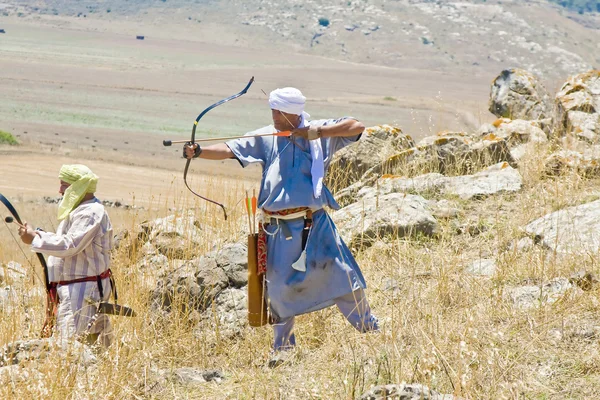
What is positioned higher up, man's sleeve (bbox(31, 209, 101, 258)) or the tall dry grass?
man's sleeve (bbox(31, 209, 101, 258))

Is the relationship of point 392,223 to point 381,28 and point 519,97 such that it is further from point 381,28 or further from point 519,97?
point 381,28

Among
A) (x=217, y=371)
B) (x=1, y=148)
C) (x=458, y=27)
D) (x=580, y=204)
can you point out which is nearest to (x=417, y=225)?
(x=580, y=204)

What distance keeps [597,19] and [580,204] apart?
5121 inches

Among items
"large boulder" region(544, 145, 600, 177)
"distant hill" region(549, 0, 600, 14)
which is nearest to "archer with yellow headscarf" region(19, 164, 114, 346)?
"large boulder" region(544, 145, 600, 177)

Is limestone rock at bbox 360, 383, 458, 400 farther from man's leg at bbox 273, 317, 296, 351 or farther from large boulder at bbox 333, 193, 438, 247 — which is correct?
large boulder at bbox 333, 193, 438, 247

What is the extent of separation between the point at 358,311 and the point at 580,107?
18.9 ft

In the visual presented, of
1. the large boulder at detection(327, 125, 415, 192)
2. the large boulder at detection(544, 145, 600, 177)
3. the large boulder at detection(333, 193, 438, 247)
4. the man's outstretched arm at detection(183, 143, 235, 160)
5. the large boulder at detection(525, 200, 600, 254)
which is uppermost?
the man's outstretched arm at detection(183, 143, 235, 160)

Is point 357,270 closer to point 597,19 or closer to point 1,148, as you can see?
point 1,148

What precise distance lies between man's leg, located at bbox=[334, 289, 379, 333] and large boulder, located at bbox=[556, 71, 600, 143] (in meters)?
4.77

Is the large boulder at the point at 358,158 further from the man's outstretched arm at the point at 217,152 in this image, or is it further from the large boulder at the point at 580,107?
the man's outstretched arm at the point at 217,152

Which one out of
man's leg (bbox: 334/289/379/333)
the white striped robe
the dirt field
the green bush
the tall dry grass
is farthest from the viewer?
the green bush

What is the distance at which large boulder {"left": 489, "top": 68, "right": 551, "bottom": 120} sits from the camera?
1063 centimetres

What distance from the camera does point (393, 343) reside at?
3344 millimetres

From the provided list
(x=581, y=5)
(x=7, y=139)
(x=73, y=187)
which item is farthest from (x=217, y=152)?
(x=581, y=5)
